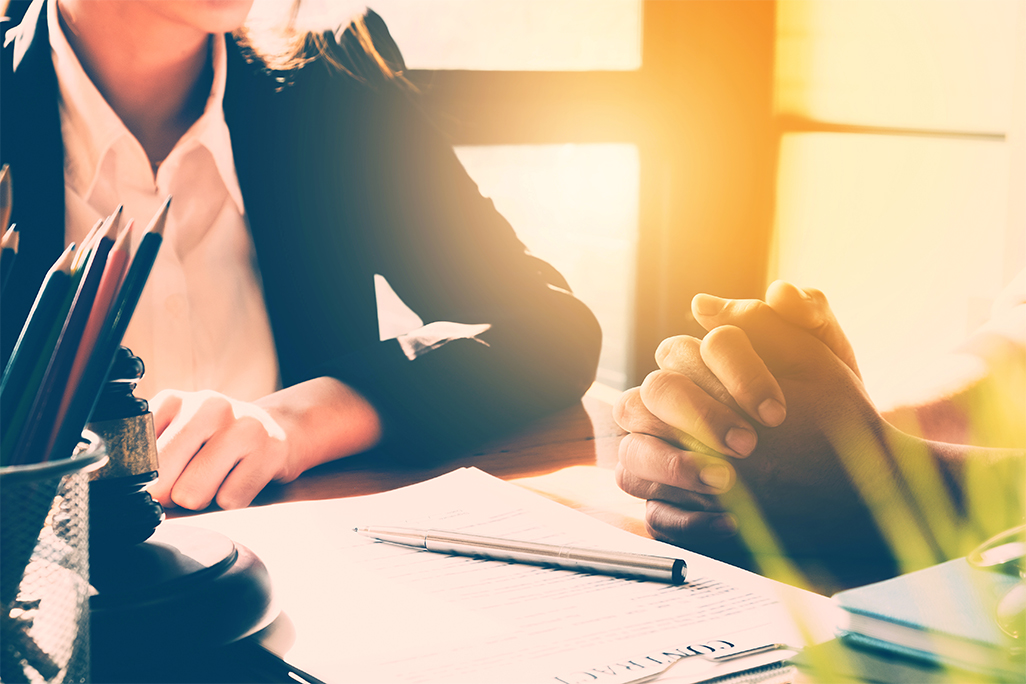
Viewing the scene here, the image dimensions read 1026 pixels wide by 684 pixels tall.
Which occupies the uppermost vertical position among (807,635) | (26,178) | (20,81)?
(20,81)

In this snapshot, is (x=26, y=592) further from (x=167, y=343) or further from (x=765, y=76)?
(x=765, y=76)

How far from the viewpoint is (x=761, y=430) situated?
0.54 m

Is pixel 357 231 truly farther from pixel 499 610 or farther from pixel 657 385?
pixel 499 610

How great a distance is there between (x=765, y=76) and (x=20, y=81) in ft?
7.23

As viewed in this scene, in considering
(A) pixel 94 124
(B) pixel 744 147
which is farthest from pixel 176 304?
(B) pixel 744 147

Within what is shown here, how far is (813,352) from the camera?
1.81 feet

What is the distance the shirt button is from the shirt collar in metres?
0.16

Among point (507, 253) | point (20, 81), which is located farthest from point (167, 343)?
point (507, 253)

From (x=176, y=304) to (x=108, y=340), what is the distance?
2.91 feet

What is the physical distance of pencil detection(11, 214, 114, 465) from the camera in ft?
0.91

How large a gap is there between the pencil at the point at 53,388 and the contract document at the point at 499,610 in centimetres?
14

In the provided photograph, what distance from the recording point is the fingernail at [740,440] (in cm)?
51

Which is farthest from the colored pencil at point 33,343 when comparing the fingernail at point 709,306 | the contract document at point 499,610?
the fingernail at point 709,306

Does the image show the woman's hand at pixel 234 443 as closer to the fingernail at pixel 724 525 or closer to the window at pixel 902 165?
the fingernail at pixel 724 525
